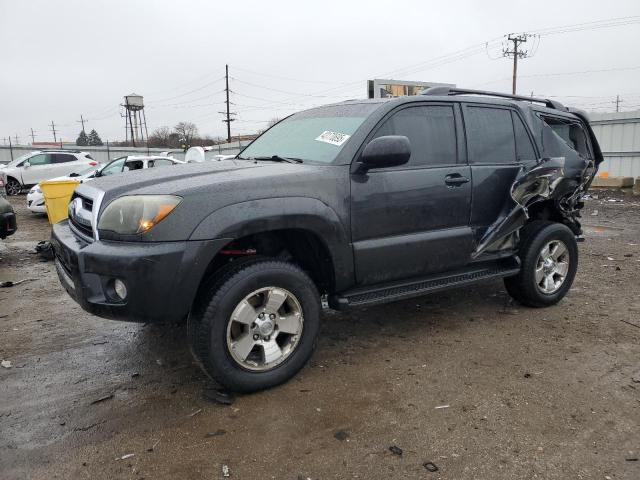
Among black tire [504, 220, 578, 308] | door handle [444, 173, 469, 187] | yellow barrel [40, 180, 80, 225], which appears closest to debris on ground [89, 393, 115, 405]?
door handle [444, 173, 469, 187]

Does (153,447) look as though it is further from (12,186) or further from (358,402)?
(12,186)

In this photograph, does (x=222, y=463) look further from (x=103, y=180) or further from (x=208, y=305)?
(x=103, y=180)

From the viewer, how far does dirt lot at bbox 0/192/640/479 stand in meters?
2.37

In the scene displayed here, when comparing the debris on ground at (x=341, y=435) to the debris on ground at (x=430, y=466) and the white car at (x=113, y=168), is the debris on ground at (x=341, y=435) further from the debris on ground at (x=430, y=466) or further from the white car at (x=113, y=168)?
the white car at (x=113, y=168)

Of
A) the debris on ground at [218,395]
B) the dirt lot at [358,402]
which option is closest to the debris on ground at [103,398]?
the dirt lot at [358,402]

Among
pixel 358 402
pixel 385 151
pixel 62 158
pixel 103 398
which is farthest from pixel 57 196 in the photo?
pixel 62 158

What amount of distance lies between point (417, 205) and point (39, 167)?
19.0 meters

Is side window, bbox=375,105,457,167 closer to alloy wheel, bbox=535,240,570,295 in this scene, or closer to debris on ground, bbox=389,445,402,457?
alloy wheel, bbox=535,240,570,295

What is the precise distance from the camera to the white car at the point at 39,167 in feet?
59.9

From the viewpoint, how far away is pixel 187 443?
8.29ft

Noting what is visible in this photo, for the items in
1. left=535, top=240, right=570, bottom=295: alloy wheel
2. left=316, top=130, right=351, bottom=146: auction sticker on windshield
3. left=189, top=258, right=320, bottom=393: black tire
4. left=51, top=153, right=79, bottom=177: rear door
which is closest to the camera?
left=189, top=258, right=320, bottom=393: black tire

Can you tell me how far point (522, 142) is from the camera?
4336 millimetres

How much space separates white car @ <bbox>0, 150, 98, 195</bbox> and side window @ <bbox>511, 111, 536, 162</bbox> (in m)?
17.2

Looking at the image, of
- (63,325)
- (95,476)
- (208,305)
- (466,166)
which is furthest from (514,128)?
(63,325)
